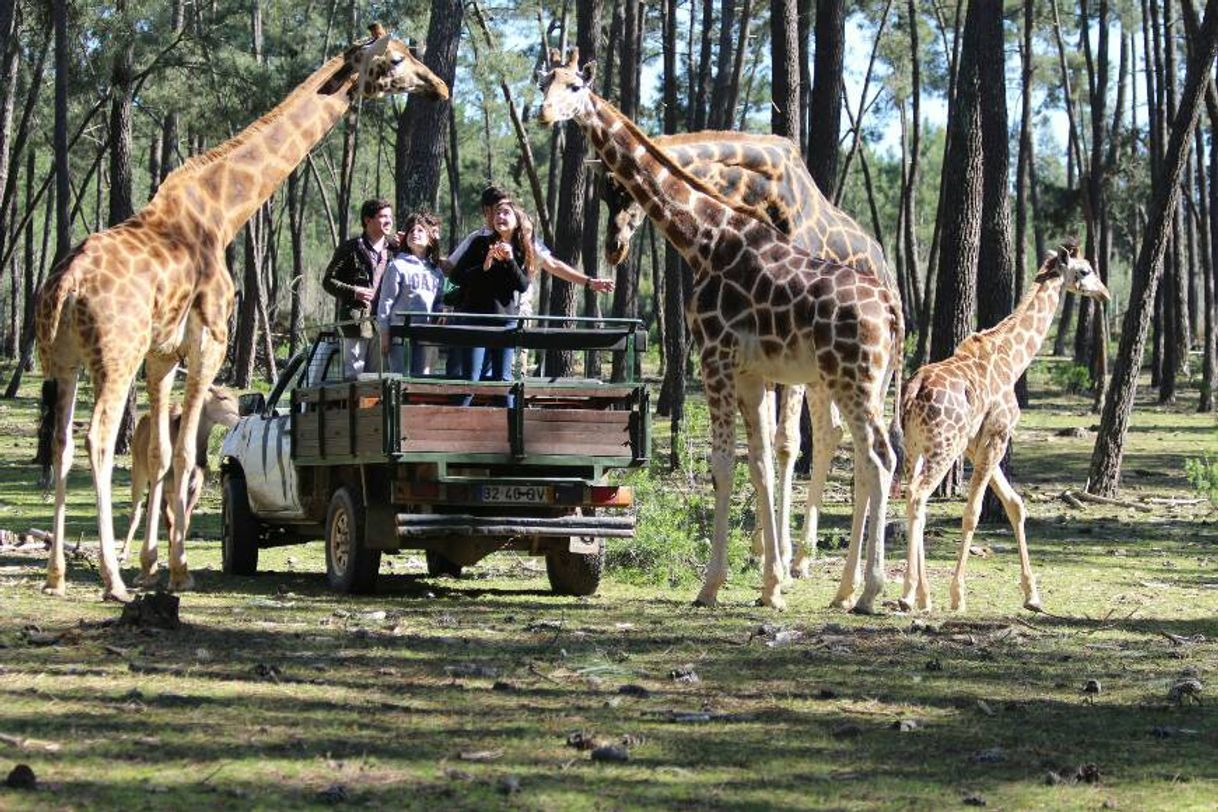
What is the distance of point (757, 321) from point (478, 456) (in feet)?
7.33

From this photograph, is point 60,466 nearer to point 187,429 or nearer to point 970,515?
point 187,429

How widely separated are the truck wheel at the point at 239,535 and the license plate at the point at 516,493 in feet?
10.7

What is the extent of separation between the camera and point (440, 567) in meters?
15.2

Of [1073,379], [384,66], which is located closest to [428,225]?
[384,66]

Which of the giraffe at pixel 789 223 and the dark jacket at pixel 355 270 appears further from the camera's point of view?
the dark jacket at pixel 355 270

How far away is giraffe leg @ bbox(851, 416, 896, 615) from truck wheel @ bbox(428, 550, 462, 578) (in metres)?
3.74

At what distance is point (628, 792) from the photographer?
7.15 metres

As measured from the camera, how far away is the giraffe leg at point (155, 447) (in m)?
13.4

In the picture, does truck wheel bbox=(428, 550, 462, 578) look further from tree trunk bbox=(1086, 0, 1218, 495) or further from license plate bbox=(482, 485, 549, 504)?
tree trunk bbox=(1086, 0, 1218, 495)

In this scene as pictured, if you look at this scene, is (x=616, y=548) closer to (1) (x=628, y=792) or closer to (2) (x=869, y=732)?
(2) (x=869, y=732)

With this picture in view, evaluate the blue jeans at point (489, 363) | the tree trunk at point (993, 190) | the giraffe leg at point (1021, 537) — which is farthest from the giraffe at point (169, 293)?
the tree trunk at point (993, 190)

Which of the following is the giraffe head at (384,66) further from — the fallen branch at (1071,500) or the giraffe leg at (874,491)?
the fallen branch at (1071,500)

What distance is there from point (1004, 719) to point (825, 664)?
1.58 meters

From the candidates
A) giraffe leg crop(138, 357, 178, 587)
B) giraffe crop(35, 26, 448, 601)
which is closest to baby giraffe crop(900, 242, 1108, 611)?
giraffe crop(35, 26, 448, 601)
